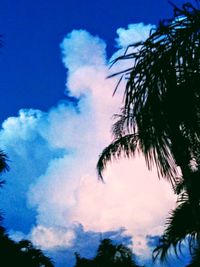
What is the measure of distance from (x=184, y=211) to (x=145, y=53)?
12.8 metres

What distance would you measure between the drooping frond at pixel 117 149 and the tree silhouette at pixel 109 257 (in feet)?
78.2

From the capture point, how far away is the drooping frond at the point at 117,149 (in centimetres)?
1453

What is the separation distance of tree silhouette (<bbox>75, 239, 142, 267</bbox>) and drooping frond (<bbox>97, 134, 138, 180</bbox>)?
23822 millimetres

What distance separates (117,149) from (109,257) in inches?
1140

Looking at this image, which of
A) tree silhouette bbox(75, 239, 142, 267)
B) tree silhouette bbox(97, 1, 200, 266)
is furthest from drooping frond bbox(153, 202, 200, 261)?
tree silhouette bbox(75, 239, 142, 267)

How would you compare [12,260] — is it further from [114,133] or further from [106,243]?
[106,243]

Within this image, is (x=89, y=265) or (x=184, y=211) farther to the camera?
(x=89, y=265)

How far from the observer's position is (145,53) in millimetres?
3311

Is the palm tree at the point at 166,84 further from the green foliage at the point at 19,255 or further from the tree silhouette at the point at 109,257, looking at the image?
Result: the tree silhouette at the point at 109,257

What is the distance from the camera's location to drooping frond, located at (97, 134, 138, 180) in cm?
1453

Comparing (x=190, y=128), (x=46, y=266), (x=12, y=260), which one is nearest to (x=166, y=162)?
(x=190, y=128)

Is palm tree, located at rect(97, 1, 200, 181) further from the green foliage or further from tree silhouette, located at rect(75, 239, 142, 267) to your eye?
tree silhouette, located at rect(75, 239, 142, 267)

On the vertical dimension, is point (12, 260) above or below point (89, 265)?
below

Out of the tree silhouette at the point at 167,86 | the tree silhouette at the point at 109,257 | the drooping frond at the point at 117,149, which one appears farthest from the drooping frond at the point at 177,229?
the tree silhouette at the point at 109,257
